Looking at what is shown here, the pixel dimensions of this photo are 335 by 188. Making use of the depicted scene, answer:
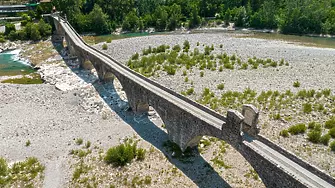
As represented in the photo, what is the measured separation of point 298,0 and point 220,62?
42.4 m

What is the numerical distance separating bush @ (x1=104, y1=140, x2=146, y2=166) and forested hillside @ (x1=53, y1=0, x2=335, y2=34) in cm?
5228

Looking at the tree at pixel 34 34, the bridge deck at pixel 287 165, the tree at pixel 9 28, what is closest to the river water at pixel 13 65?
the tree at pixel 34 34

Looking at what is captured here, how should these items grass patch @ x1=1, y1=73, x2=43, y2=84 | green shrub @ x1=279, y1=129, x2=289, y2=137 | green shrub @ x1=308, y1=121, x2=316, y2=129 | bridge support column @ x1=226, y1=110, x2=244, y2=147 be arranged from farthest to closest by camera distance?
grass patch @ x1=1, y1=73, x2=43, y2=84 → green shrub @ x1=308, y1=121, x2=316, y2=129 → green shrub @ x1=279, y1=129, x2=289, y2=137 → bridge support column @ x1=226, y1=110, x2=244, y2=147

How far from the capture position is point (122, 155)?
65.4ft

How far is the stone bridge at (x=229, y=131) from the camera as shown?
13.9m

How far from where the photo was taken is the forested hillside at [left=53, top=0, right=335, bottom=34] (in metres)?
63.4

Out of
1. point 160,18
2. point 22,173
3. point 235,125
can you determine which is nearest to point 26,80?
point 22,173

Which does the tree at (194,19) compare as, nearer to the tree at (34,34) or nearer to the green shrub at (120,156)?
the tree at (34,34)

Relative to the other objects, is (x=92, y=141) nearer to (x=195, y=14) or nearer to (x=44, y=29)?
(x=44, y=29)

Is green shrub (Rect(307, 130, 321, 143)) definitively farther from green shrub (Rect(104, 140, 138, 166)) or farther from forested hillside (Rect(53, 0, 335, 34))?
forested hillside (Rect(53, 0, 335, 34))

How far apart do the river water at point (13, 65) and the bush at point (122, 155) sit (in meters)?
27.9

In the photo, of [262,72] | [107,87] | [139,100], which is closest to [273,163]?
[139,100]

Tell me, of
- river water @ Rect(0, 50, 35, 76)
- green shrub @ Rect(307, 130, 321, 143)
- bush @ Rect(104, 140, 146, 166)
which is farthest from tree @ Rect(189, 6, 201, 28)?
bush @ Rect(104, 140, 146, 166)

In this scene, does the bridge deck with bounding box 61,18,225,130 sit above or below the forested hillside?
below
